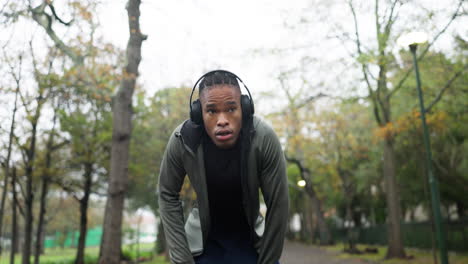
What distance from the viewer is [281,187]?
2.48 m

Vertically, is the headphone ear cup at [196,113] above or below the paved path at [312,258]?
above

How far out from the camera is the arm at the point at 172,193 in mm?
2549

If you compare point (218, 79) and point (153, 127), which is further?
point (153, 127)

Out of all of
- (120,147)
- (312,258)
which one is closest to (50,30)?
(120,147)

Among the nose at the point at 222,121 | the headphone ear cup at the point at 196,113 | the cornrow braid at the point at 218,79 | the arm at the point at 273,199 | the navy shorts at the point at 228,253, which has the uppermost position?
the cornrow braid at the point at 218,79

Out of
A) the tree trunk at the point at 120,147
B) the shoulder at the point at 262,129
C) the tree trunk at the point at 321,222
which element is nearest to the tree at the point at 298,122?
the tree trunk at the point at 321,222

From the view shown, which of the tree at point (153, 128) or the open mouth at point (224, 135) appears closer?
the open mouth at point (224, 135)

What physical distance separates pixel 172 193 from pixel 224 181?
36cm

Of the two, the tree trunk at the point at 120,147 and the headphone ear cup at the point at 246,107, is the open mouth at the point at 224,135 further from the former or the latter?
the tree trunk at the point at 120,147

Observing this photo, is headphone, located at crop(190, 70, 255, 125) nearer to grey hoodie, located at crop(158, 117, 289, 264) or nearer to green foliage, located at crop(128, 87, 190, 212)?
grey hoodie, located at crop(158, 117, 289, 264)

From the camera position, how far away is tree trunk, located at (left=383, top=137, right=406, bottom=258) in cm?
1748

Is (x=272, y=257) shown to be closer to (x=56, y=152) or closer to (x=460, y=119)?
(x=460, y=119)

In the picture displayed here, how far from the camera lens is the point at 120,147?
978cm

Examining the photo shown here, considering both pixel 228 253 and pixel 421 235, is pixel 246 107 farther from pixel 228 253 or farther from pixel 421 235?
pixel 421 235
